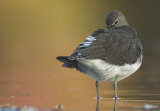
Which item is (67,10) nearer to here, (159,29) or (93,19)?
(93,19)

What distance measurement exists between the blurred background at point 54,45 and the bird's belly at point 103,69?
66 centimetres

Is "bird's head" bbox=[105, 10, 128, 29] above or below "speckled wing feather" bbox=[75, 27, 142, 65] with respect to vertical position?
above

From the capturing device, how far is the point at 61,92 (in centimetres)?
1017

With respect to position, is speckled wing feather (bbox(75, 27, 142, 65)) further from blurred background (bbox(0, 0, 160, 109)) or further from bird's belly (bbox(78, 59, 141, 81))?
blurred background (bbox(0, 0, 160, 109))

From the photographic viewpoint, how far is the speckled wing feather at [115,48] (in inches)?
341

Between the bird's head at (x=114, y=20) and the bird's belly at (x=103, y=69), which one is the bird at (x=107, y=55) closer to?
the bird's belly at (x=103, y=69)

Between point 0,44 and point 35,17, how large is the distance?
9090 mm

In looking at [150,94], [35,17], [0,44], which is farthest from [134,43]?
[35,17]

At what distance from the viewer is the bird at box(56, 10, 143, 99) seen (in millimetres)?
8641

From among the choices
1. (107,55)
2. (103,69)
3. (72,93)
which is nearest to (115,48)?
(107,55)

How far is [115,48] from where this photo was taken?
8.90 metres

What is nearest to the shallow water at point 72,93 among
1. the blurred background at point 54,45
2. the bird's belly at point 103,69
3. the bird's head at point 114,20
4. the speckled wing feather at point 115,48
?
the blurred background at point 54,45

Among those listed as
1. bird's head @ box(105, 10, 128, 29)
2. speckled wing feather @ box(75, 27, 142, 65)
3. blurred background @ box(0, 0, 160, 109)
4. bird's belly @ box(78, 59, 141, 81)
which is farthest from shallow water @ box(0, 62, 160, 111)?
bird's head @ box(105, 10, 128, 29)

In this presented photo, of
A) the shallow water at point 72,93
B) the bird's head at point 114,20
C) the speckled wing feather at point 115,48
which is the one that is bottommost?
the shallow water at point 72,93
